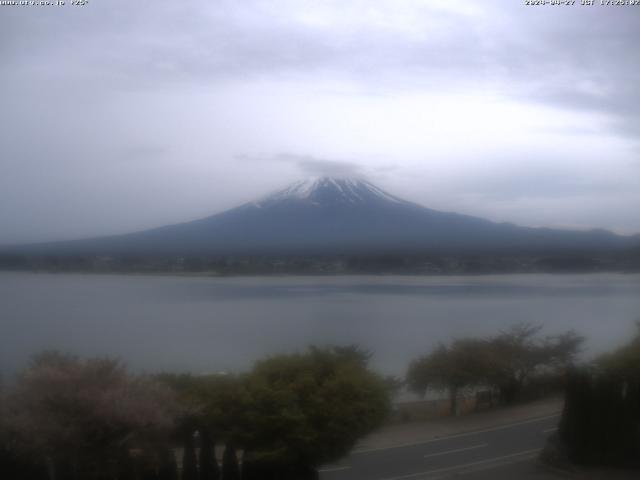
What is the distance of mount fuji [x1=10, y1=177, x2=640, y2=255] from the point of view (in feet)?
28.2

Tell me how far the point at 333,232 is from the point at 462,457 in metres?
2.99

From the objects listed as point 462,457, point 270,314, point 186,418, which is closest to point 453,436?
point 462,457

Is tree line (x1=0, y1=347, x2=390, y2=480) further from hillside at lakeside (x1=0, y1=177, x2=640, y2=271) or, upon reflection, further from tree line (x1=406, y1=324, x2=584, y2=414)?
hillside at lakeside (x1=0, y1=177, x2=640, y2=271)

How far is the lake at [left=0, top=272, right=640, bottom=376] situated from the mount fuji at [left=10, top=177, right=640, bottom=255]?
0.37 m

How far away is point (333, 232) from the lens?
8867 millimetres

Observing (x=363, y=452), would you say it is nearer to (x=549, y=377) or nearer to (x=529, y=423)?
(x=529, y=423)

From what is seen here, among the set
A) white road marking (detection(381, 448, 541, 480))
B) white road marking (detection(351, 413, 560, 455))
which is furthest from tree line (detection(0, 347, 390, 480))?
white road marking (detection(381, 448, 541, 480))

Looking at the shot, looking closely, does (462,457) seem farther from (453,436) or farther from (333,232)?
(333,232)

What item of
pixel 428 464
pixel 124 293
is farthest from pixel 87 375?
pixel 428 464

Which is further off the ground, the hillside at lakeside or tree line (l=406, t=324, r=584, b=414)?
the hillside at lakeside

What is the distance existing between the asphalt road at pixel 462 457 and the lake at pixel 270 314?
3.09 feet

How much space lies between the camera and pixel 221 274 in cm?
864

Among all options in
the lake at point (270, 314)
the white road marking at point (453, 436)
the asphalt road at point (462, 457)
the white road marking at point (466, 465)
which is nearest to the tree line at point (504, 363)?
the lake at point (270, 314)

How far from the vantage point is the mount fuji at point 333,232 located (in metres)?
8.59
